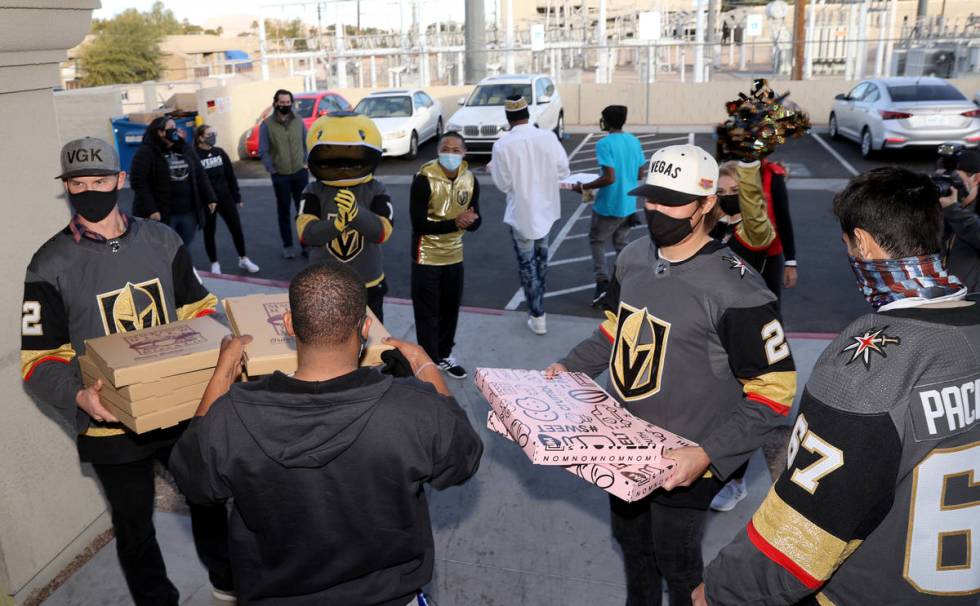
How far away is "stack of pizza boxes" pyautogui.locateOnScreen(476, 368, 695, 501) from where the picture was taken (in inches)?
115

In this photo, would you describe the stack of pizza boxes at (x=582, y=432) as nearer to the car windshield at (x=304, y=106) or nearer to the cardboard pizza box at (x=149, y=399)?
the cardboard pizza box at (x=149, y=399)

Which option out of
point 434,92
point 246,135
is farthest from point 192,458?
point 434,92

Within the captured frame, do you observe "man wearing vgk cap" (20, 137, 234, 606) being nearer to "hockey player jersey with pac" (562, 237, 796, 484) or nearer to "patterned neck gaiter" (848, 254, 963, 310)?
"hockey player jersey with pac" (562, 237, 796, 484)

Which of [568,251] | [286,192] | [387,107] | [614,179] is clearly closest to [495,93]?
[387,107]

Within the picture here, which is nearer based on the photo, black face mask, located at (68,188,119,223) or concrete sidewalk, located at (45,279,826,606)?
black face mask, located at (68,188,119,223)

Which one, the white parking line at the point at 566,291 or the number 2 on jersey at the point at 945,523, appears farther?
the white parking line at the point at 566,291

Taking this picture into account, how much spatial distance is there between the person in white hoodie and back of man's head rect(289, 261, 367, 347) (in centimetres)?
523

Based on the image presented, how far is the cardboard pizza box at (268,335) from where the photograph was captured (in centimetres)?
319

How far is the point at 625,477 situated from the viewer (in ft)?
9.50

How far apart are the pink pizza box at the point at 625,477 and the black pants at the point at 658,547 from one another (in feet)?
1.76

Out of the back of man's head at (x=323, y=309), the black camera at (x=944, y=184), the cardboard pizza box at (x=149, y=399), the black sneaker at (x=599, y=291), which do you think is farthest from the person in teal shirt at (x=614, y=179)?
the back of man's head at (x=323, y=309)

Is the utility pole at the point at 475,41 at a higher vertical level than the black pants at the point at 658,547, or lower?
higher

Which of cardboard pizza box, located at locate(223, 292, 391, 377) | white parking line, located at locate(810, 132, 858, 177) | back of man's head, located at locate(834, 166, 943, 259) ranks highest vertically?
back of man's head, located at locate(834, 166, 943, 259)

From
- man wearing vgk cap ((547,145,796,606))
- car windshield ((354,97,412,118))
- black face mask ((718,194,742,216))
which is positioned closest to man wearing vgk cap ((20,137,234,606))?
man wearing vgk cap ((547,145,796,606))
